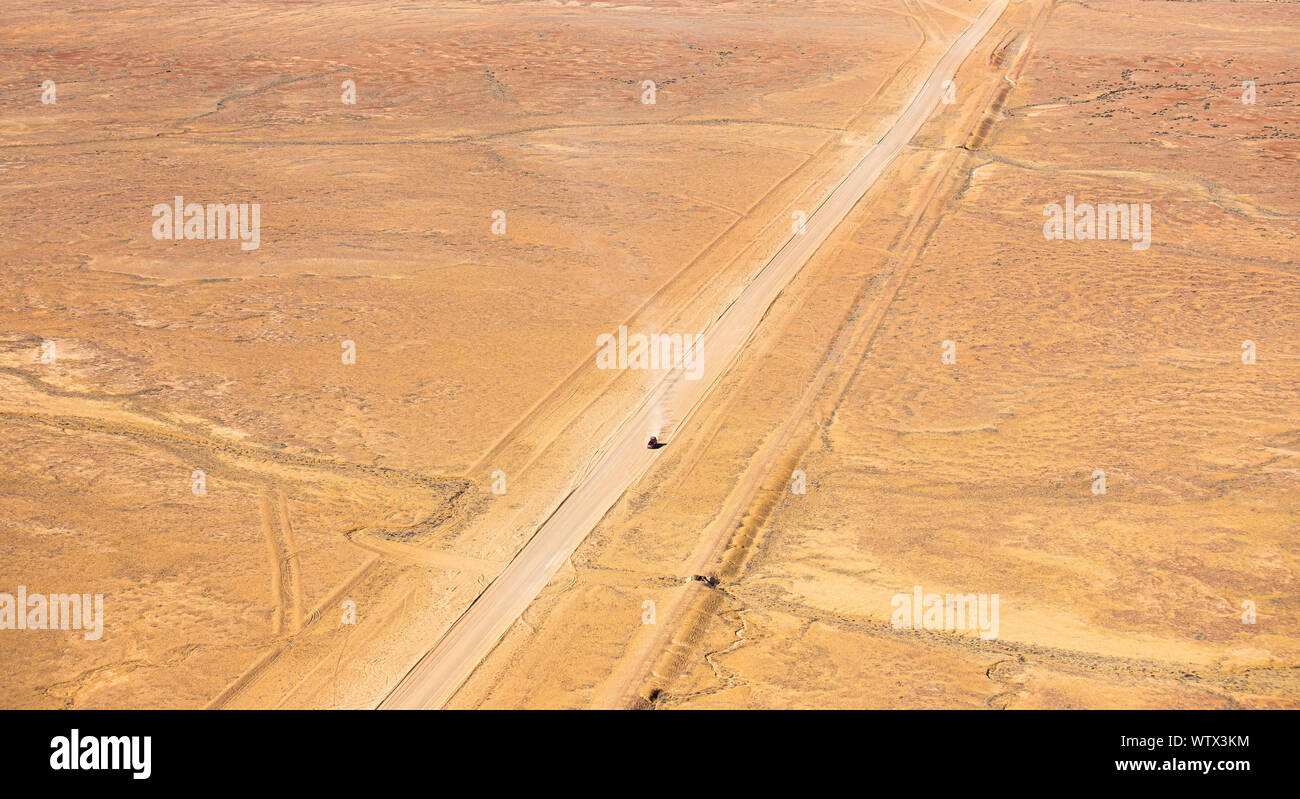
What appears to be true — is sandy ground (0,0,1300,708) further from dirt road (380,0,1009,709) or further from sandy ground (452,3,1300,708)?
dirt road (380,0,1009,709)

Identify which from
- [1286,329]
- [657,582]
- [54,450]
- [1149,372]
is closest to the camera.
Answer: [657,582]

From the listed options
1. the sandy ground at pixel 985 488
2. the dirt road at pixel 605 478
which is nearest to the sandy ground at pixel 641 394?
the sandy ground at pixel 985 488

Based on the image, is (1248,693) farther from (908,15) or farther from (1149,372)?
(908,15)

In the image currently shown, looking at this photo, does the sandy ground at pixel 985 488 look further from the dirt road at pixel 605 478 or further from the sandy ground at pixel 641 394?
the dirt road at pixel 605 478

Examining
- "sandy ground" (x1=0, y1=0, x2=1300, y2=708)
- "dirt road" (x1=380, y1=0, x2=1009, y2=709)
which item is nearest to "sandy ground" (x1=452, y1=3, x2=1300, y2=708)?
"sandy ground" (x1=0, y1=0, x2=1300, y2=708)

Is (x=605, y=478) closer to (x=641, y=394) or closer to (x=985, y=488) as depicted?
(x=641, y=394)

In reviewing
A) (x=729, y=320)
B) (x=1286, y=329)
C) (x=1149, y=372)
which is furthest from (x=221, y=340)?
(x=1286, y=329)
